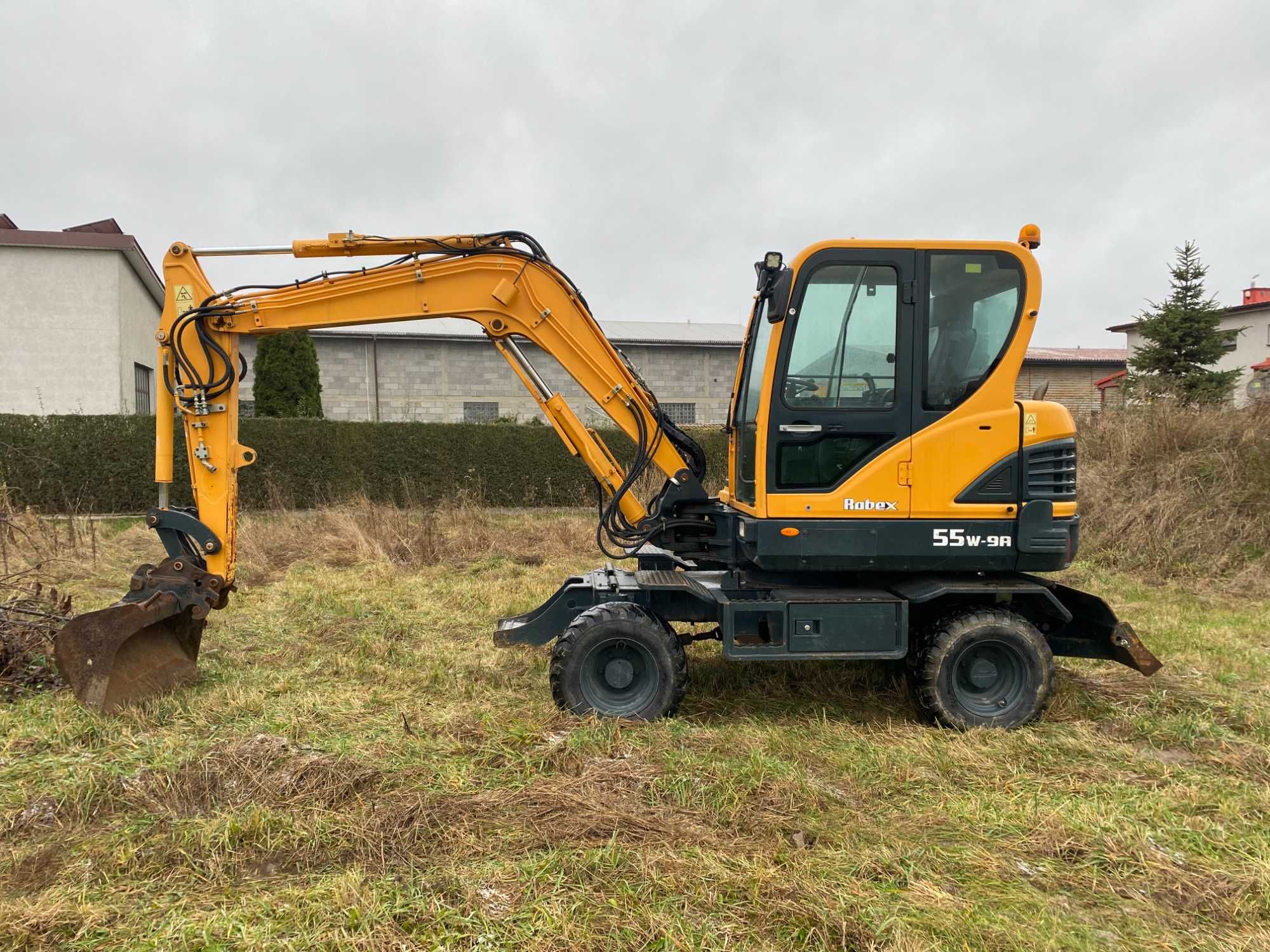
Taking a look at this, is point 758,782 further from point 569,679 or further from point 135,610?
point 135,610

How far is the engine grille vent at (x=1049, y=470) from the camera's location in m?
4.62

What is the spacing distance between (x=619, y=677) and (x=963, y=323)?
110 inches

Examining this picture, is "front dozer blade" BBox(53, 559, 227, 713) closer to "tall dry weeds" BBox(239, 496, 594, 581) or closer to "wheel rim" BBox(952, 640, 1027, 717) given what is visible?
"tall dry weeds" BBox(239, 496, 594, 581)

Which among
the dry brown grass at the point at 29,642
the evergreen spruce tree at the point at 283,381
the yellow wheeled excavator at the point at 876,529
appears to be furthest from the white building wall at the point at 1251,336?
the dry brown grass at the point at 29,642

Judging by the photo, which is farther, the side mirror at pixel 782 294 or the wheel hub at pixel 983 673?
the wheel hub at pixel 983 673

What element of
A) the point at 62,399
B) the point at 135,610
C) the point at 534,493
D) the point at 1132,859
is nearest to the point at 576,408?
the point at 534,493

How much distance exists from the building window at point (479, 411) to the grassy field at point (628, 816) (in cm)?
1813

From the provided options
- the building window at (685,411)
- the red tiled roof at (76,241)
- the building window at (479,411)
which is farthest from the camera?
Result: the building window at (685,411)

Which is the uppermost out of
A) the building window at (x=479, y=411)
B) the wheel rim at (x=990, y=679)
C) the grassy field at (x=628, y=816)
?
the building window at (x=479, y=411)

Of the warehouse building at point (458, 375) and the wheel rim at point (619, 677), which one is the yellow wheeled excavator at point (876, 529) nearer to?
the wheel rim at point (619, 677)

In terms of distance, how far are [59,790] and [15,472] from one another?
42.2 feet

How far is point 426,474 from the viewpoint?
632 inches

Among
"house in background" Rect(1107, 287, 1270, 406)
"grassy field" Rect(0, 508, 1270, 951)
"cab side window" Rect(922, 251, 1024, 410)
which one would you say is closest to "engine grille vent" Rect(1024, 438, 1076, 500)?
"cab side window" Rect(922, 251, 1024, 410)

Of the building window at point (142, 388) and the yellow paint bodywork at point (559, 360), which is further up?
the building window at point (142, 388)
